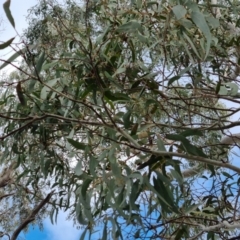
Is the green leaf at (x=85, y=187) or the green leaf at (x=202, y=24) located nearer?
the green leaf at (x=202, y=24)

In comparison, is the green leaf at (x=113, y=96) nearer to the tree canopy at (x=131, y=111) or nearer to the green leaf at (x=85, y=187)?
the tree canopy at (x=131, y=111)

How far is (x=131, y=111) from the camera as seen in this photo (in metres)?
1.39

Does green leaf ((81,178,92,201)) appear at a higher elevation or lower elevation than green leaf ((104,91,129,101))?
lower

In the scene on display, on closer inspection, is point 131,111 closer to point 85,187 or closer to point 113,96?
point 113,96

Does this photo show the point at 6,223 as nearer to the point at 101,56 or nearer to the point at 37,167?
the point at 37,167

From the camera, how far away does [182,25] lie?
1.39 m

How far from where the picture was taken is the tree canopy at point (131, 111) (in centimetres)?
130

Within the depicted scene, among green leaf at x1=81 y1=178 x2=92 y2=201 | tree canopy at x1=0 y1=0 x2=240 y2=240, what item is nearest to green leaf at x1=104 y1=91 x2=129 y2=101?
tree canopy at x1=0 y1=0 x2=240 y2=240

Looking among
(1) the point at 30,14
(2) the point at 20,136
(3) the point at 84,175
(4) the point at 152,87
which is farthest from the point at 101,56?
(1) the point at 30,14

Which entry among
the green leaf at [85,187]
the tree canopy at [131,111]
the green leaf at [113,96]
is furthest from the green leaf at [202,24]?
the green leaf at [85,187]

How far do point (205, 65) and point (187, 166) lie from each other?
122 centimetres

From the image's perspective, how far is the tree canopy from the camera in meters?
1.30

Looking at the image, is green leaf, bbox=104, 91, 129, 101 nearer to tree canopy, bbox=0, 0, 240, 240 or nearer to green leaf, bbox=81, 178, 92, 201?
tree canopy, bbox=0, 0, 240, 240

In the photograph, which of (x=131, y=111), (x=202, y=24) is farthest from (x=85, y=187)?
(x=202, y=24)
